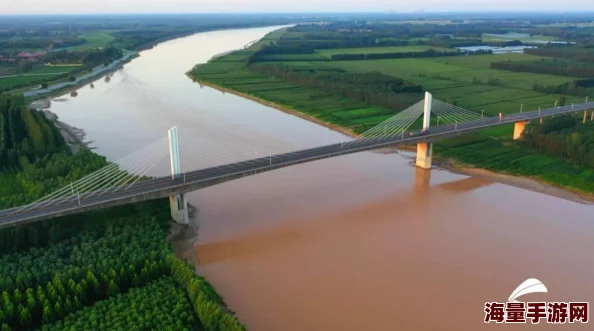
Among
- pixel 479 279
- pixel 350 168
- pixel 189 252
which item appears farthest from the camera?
pixel 350 168

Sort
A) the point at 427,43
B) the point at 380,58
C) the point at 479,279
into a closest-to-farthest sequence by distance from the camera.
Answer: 1. the point at 479,279
2. the point at 380,58
3. the point at 427,43

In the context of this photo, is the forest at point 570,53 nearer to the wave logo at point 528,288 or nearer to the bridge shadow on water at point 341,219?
the bridge shadow on water at point 341,219

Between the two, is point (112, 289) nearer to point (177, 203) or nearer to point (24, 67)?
point (177, 203)

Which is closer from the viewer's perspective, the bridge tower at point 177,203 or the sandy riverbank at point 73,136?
the bridge tower at point 177,203

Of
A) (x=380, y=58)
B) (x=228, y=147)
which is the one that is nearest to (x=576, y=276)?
(x=228, y=147)

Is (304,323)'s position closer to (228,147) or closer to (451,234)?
(451,234)

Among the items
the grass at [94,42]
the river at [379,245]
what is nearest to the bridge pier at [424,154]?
the river at [379,245]

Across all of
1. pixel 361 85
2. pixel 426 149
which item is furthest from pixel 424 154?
pixel 361 85
